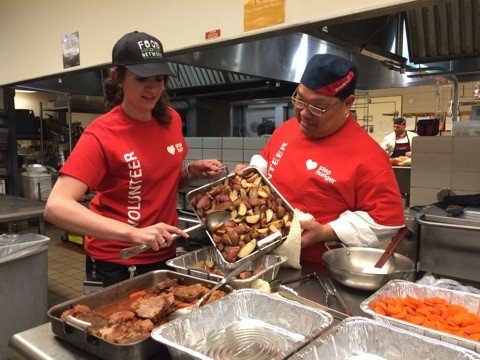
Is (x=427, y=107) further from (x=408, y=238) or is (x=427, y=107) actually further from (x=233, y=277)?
(x=233, y=277)

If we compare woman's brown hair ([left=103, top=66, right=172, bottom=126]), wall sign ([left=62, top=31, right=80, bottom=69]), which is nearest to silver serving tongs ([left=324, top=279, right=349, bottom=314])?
woman's brown hair ([left=103, top=66, right=172, bottom=126])

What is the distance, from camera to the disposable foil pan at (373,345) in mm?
839

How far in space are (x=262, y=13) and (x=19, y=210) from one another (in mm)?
2261

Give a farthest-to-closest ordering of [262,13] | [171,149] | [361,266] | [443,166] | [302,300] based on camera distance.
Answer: [443,166], [262,13], [171,149], [361,266], [302,300]

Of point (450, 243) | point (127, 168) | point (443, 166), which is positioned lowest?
point (450, 243)

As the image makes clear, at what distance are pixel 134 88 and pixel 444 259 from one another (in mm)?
2008

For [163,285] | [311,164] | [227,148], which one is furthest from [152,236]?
[227,148]

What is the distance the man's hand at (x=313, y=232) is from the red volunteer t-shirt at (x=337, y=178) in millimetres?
129

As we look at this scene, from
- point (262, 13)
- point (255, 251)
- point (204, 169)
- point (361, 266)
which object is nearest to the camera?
point (255, 251)

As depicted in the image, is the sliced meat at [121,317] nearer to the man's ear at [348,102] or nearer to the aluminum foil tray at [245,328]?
the aluminum foil tray at [245,328]

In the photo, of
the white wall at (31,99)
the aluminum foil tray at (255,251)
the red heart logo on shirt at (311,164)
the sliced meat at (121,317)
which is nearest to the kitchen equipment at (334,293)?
the aluminum foil tray at (255,251)

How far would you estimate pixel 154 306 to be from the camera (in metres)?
1.05

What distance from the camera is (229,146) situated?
14.4 feet

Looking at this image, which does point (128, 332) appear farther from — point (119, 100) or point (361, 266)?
point (119, 100)
